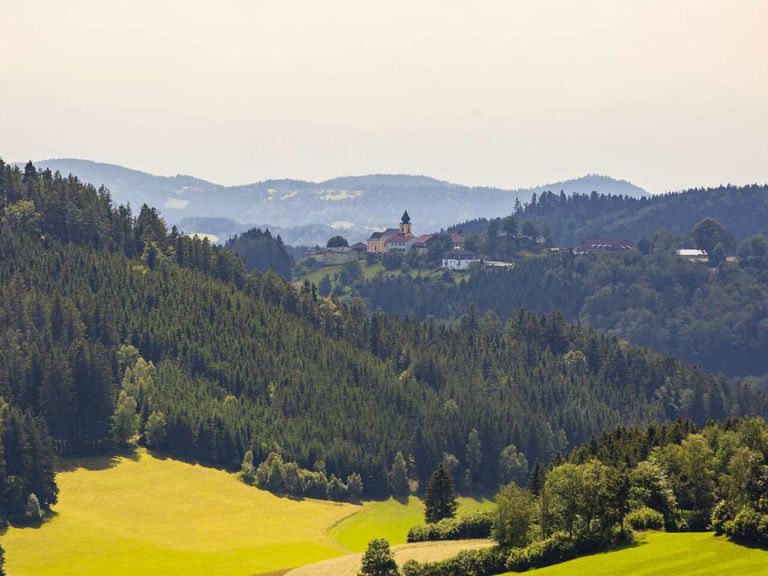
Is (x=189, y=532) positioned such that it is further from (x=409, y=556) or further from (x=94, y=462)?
(x=409, y=556)

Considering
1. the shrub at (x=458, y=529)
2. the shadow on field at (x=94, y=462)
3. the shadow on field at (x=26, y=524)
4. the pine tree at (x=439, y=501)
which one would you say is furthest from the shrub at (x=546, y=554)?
the shadow on field at (x=94, y=462)

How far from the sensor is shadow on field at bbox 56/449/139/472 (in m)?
191

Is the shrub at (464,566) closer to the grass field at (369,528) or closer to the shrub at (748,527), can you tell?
the shrub at (748,527)

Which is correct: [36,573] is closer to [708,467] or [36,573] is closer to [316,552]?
[316,552]

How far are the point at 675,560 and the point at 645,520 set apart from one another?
1346 centimetres

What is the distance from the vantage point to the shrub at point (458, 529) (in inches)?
5251

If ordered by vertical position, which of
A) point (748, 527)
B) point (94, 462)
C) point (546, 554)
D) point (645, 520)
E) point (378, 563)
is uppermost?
point (748, 527)

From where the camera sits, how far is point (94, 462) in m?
194

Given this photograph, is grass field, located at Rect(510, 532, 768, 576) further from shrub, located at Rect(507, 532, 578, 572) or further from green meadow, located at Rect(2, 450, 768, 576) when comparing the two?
shrub, located at Rect(507, 532, 578, 572)

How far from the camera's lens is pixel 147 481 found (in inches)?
7421

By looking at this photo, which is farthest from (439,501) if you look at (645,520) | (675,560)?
(675,560)

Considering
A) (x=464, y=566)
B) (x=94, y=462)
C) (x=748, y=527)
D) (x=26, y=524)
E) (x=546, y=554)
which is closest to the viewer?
(x=748, y=527)

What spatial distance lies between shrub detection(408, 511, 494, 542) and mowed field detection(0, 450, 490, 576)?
55.6 ft

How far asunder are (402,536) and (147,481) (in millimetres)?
35806
